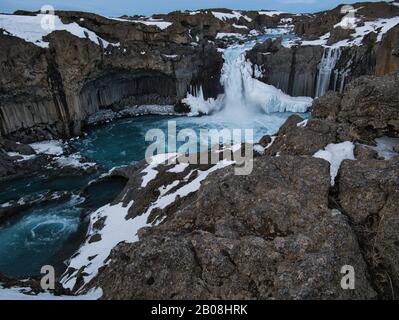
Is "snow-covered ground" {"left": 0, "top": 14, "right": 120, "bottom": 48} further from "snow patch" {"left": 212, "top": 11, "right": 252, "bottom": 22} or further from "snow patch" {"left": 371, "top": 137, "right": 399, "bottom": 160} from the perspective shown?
"snow patch" {"left": 212, "top": 11, "right": 252, "bottom": 22}

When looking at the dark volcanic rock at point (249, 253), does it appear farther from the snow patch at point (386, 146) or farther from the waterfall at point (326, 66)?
the waterfall at point (326, 66)

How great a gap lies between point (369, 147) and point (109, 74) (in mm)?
42103

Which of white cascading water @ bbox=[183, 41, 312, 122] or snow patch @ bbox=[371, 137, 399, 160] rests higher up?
snow patch @ bbox=[371, 137, 399, 160]

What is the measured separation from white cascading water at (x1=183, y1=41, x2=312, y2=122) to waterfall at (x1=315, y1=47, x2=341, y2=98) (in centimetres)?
286

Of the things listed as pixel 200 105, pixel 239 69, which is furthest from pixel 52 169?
pixel 239 69

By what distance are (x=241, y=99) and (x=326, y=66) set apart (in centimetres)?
1372

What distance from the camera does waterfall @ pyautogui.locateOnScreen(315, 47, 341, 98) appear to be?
4718cm

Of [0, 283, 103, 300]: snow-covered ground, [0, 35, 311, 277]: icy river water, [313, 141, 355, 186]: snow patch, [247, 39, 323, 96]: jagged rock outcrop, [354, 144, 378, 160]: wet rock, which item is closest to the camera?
[0, 283, 103, 300]: snow-covered ground

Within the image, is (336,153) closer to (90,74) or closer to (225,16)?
(90,74)

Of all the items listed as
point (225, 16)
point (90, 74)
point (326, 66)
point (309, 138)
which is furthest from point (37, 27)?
point (225, 16)

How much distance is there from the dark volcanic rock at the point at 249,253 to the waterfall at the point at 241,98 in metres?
39.9

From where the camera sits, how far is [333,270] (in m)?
6.80

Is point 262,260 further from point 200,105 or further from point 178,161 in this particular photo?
point 200,105

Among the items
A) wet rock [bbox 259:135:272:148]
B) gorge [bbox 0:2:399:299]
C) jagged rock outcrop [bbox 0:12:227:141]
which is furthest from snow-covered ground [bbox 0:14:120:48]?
wet rock [bbox 259:135:272:148]
